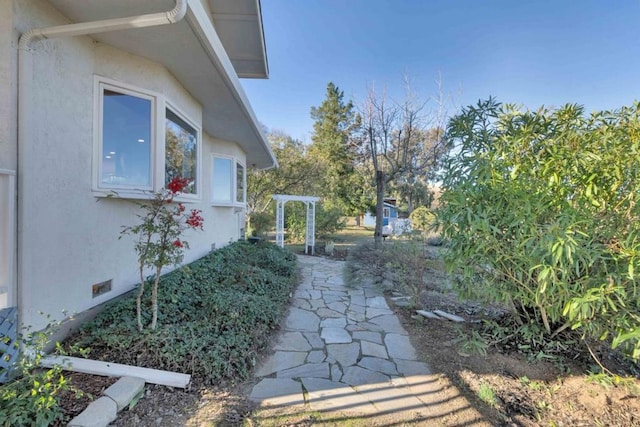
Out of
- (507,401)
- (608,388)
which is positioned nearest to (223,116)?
(507,401)

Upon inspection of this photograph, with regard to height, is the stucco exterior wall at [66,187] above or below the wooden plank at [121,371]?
above

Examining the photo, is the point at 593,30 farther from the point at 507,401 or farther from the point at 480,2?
the point at 507,401

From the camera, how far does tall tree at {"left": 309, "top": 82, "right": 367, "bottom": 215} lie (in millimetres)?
22766

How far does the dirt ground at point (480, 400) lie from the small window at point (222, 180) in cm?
515

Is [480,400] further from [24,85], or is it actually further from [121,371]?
[24,85]

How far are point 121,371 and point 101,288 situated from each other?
1.34 metres

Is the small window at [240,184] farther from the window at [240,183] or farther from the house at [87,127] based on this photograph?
the house at [87,127]

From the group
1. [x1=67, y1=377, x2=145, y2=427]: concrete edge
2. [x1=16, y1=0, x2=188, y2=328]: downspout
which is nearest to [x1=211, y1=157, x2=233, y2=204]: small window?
[x1=16, y1=0, x2=188, y2=328]: downspout

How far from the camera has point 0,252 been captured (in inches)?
85.1

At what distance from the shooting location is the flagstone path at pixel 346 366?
95.8 inches


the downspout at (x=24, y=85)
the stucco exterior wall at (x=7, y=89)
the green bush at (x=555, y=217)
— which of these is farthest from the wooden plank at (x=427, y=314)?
the stucco exterior wall at (x=7, y=89)

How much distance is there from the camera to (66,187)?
276cm

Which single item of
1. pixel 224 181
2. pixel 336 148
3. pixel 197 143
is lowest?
pixel 224 181

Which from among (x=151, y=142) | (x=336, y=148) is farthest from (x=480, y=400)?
(x=336, y=148)
